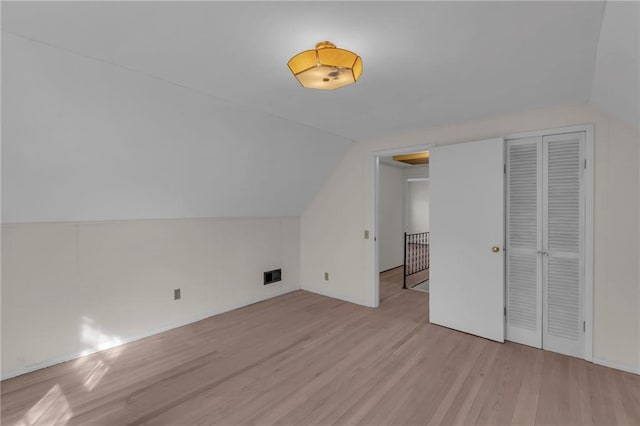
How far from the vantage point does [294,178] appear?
4.26 metres

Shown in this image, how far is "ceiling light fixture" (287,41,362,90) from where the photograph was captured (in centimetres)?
168

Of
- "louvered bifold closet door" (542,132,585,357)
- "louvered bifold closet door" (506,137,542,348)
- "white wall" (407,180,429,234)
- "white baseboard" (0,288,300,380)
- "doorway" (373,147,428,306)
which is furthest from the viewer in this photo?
"white wall" (407,180,429,234)

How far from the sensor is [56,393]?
7.48 feet

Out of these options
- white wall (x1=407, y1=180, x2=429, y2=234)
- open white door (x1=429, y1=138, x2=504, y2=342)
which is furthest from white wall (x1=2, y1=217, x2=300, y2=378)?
white wall (x1=407, y1=180, x2=429, y2=234)

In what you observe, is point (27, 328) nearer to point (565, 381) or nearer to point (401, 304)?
point (401, 304)

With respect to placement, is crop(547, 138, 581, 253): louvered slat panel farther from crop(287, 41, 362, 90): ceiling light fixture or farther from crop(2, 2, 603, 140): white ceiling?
crop(287, 41, 362, 90): ceiling light fixture

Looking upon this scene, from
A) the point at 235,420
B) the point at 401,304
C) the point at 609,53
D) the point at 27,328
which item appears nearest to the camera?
the point at 609,53

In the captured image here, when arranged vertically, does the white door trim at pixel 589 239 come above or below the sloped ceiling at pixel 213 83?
below

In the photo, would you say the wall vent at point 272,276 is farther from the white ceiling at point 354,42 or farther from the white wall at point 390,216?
the white ceiling at point 354,42

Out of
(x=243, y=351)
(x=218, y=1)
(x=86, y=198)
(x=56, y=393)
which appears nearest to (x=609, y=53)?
(x=218, y=1)

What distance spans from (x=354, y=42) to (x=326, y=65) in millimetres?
271

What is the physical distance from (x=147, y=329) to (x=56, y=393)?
1039 mm

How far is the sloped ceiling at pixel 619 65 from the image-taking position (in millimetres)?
1411

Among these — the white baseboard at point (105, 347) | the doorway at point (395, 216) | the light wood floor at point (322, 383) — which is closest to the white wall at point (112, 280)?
the white baseboard at point (105, 347)
